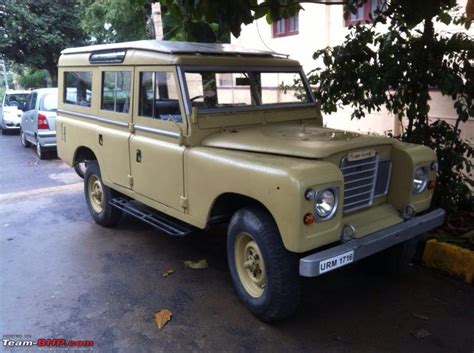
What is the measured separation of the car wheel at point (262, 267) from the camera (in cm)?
335

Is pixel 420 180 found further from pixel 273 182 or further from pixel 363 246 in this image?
pixel 273 182

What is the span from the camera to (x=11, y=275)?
15.3 ft

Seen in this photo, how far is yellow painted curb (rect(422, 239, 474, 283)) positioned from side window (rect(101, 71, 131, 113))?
3.32 m

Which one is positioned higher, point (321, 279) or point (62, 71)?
point (62, 71)

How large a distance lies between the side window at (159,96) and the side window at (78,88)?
4.25ft

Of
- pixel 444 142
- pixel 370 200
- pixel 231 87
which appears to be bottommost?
pixel 370 200

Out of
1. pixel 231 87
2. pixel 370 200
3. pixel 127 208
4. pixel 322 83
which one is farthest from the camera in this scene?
pixel 322 83

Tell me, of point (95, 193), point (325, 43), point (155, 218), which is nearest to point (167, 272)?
point (155, 218)

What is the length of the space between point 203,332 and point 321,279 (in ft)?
4.36

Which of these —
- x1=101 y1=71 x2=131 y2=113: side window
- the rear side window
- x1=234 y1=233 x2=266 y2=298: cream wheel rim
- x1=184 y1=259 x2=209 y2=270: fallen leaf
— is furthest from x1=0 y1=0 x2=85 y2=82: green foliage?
x1=234 y1=233 x2=266 y2=298: cream wheel rim

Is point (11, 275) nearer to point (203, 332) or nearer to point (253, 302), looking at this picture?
point (203, 332)

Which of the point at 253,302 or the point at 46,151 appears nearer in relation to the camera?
the point at 253,302

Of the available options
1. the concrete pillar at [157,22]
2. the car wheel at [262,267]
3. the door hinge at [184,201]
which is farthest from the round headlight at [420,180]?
the concrete pillar at [157,22]

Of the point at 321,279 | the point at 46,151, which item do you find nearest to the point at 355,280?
the point at 321,279
